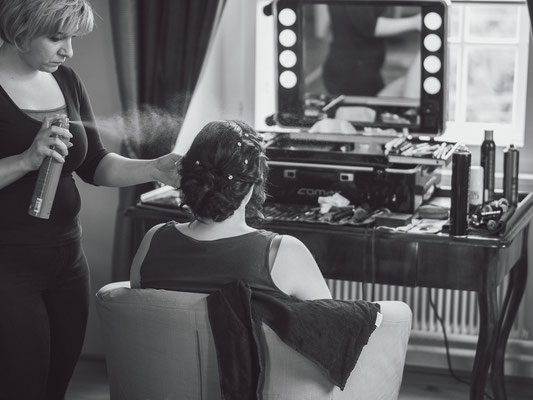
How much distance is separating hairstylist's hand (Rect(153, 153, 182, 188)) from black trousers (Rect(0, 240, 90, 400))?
0.92 feet

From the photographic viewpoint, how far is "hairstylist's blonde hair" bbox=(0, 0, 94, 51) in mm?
2176

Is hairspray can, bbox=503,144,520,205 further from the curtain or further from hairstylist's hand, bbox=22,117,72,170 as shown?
hairstylist's hand, bbox=22,117,72,170

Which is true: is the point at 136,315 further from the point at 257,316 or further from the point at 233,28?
the point at 233,28

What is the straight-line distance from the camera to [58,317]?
2346 mm

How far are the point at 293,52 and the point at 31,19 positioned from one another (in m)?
1.35

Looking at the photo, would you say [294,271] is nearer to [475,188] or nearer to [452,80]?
[475,188]

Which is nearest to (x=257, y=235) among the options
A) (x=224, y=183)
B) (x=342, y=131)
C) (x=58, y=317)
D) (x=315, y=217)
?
(x=224, y=183)

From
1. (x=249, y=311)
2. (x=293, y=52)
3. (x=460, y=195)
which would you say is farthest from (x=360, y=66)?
(x=249, y=311)

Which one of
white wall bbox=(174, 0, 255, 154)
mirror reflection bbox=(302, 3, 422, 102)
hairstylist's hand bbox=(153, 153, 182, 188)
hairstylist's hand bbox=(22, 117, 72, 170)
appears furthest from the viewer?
white wall bbox=(174, 0, 255, 154)

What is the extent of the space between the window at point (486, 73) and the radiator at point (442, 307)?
22.9 inches

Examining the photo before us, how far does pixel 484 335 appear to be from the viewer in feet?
9.18

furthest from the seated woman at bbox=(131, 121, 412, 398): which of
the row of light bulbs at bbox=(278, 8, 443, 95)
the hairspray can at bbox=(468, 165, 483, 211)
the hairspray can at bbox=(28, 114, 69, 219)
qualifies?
the row of light bulbs at bbox=(278, 8, 443, 95)

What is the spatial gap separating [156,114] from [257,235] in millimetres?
1450

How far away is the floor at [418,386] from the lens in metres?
3.35
